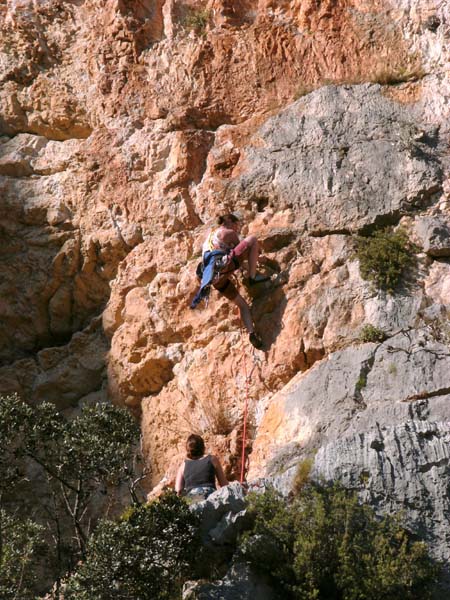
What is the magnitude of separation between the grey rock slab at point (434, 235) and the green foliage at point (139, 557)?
4.85 m

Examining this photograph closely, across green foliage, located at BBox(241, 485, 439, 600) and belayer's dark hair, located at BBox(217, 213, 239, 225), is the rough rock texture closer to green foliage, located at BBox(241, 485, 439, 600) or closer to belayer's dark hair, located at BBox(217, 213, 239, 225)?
green foliage, located at BBox(241, 485, 439, 600)

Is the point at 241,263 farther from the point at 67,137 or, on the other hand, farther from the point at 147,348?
the point at 67,137

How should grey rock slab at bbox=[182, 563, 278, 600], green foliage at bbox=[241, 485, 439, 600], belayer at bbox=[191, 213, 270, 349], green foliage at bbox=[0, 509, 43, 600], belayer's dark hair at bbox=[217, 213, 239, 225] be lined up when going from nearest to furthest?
green foliage at bbox=[241, 485, 439, 600]
grey rock slab at bbox=[182, 563, 278, 600]
green foliage at bbox=[0, 509, 43, 600]
belayer at bbox=[191, 213, 270, 349]
belayer's dark hair at bbox=[217, 213, 239, 225]

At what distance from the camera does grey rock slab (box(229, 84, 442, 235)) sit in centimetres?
1284

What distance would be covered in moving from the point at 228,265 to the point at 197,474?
280 cm

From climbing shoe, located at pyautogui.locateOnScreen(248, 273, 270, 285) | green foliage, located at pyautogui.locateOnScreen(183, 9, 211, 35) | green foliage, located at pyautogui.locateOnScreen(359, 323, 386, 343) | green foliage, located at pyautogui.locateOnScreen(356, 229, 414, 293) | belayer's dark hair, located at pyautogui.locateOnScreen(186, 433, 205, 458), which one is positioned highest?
green foliage, located at pyautogui.locateOnScreen(183, 9, 211, 35)

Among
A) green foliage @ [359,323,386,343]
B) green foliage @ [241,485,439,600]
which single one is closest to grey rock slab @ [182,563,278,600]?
green foliage @ [241,485,439,600]

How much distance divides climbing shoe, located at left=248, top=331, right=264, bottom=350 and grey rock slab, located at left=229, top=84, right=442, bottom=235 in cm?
164

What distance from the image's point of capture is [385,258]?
12164mm

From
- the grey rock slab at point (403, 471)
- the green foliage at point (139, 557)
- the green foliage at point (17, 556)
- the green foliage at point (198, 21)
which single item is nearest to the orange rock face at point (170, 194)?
the green foliage at point (198, 21)

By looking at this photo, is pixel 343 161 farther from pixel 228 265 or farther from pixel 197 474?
pixel 197 474

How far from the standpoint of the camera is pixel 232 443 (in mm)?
12164

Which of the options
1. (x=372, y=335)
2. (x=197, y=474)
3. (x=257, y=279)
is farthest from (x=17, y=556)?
(x=372, y=335)

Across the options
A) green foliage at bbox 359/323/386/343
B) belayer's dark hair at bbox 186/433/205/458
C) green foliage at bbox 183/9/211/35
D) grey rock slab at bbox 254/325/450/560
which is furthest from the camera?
green foliage at bbox 183/9/211/35
